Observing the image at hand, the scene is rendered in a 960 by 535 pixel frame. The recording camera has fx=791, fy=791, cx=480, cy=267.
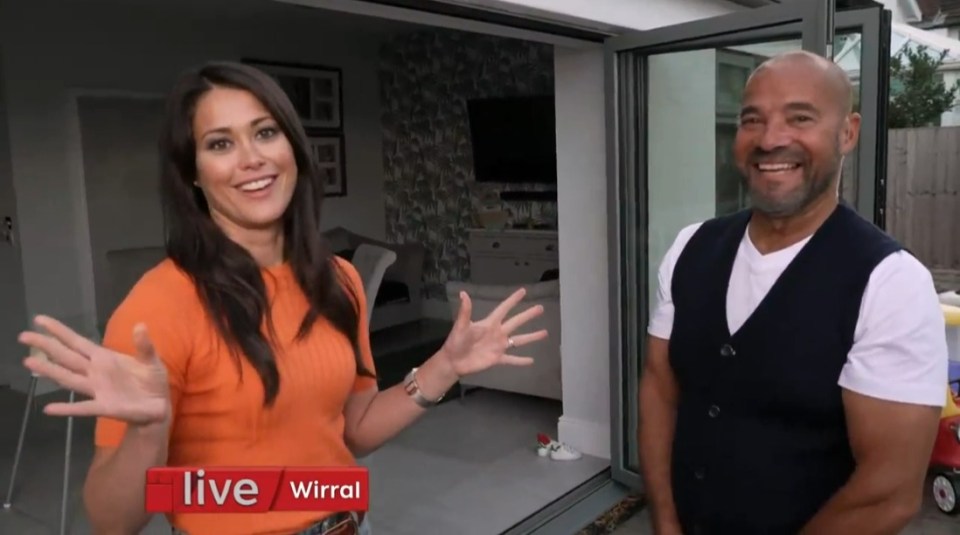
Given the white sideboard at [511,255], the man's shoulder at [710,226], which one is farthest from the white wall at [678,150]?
the white sideboard at [511,255]

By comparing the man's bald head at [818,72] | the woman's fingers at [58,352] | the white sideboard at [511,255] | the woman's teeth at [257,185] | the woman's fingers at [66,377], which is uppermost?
the man's bald head at [818,72]

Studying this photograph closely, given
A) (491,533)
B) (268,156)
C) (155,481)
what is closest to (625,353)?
(491,533)

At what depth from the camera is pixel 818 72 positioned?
126cm

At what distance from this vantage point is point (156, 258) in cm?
553

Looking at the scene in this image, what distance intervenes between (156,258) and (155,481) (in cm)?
514

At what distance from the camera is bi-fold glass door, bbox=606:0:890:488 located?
291 centimetres

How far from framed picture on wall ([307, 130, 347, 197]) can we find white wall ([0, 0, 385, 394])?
1.06 m

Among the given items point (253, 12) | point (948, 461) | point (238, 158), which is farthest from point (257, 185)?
point (253, 12)

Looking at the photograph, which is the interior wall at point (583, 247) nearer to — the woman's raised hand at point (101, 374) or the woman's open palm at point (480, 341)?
the woman's open palm at point (480, 341)

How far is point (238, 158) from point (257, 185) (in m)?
0.05

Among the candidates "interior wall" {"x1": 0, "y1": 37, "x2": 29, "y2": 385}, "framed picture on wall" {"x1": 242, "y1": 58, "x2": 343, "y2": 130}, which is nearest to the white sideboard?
"framed picture on wall" {"x1": 242, "y1": 58, "x2": 343, "y2": 130}

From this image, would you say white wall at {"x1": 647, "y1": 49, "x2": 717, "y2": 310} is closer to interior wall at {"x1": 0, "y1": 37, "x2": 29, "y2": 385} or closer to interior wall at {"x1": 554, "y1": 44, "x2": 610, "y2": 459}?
interior wall at {"x1": 554, "y1": 44, "x2": 610, "y2": 459}

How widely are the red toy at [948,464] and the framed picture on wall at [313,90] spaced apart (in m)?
4.95

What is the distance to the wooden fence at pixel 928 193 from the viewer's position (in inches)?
250
